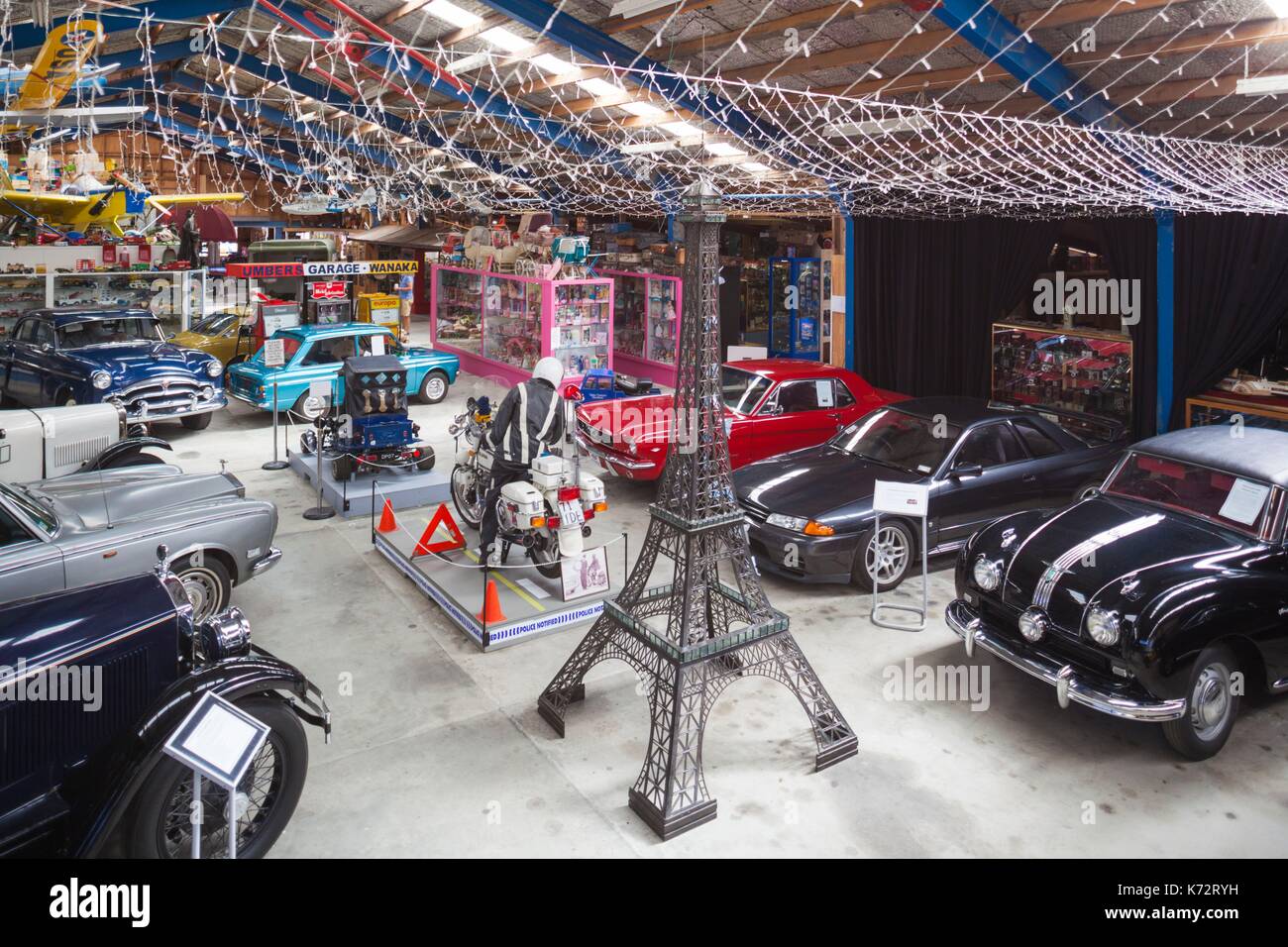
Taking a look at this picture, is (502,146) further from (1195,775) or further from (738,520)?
(1195,775)

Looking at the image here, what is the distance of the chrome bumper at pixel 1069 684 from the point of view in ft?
15.3

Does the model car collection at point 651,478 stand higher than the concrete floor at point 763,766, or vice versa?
the model car collection at point 651,478

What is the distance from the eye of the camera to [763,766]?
4.92 m

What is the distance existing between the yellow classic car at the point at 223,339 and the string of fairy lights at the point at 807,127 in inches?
92.4

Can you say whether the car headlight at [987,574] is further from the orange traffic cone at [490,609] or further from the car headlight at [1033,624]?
the orange traffic cone at [490,609]

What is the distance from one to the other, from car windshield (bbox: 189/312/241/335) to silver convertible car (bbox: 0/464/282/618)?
8.54 meters

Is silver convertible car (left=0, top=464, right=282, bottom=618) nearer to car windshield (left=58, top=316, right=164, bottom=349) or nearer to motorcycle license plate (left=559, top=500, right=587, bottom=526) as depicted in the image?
motorcycle license plate (left=559, top=500, right=587, bottom=526)

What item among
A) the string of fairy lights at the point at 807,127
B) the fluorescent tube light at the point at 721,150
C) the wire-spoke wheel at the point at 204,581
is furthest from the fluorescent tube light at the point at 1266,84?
the fluorescent tube light at the point at 721,150

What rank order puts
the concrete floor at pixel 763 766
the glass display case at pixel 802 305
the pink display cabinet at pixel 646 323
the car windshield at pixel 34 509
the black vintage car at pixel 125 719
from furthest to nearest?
the glass display case at pixel 802 305, the pink display cabinet at pixel 646 323, the car windshield at pixel 34 509, the concrete floor at pixel 763 766, the black vintage car at pixel 125 719

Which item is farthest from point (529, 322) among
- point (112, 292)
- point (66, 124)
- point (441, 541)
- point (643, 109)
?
point (441, 541)

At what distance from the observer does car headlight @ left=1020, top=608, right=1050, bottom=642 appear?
5141 mm

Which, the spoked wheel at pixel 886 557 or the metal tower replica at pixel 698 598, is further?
the spoked wheel at pixel 886 557

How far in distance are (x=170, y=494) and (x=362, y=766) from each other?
2941mm

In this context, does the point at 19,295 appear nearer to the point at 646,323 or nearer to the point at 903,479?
the point at 646,323
